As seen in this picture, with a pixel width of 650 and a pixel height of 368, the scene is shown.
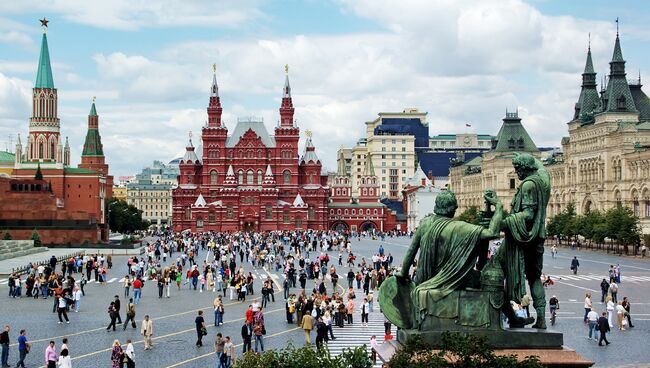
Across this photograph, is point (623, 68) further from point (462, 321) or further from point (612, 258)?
point (462, 321)

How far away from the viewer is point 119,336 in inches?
1007

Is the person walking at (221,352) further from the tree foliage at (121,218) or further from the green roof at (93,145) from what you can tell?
the green roof at (93,145)

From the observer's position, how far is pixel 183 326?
90.7 feet

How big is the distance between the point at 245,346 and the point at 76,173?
95.2m

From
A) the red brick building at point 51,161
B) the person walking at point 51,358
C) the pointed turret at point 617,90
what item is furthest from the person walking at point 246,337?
the red brick building at point 51,161

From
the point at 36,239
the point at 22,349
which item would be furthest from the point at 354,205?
the point at 22,349

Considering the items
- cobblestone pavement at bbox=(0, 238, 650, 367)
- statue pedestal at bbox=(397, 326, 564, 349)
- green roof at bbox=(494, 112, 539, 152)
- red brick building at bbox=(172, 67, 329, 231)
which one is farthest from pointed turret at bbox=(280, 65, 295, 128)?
statue pedestal at bbox=(397, 326, 564, 349)

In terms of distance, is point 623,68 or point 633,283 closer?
point 633,283

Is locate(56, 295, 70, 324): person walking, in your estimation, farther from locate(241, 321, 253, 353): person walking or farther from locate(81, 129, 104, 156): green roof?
locate(81, 129, 104, 156): green roof

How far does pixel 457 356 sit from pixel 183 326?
56.9ft

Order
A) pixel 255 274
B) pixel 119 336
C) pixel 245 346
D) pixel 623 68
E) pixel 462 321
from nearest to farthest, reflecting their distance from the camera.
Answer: pixel 462 321
pixel 245 346
pixel 119 336
pixel 255 274
pixel 623 68

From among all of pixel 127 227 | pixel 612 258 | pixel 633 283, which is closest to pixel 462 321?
pixel 633 283

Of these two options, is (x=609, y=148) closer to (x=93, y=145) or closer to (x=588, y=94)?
(x=588, y=94)

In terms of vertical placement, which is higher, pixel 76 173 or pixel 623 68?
pixel 623 68
